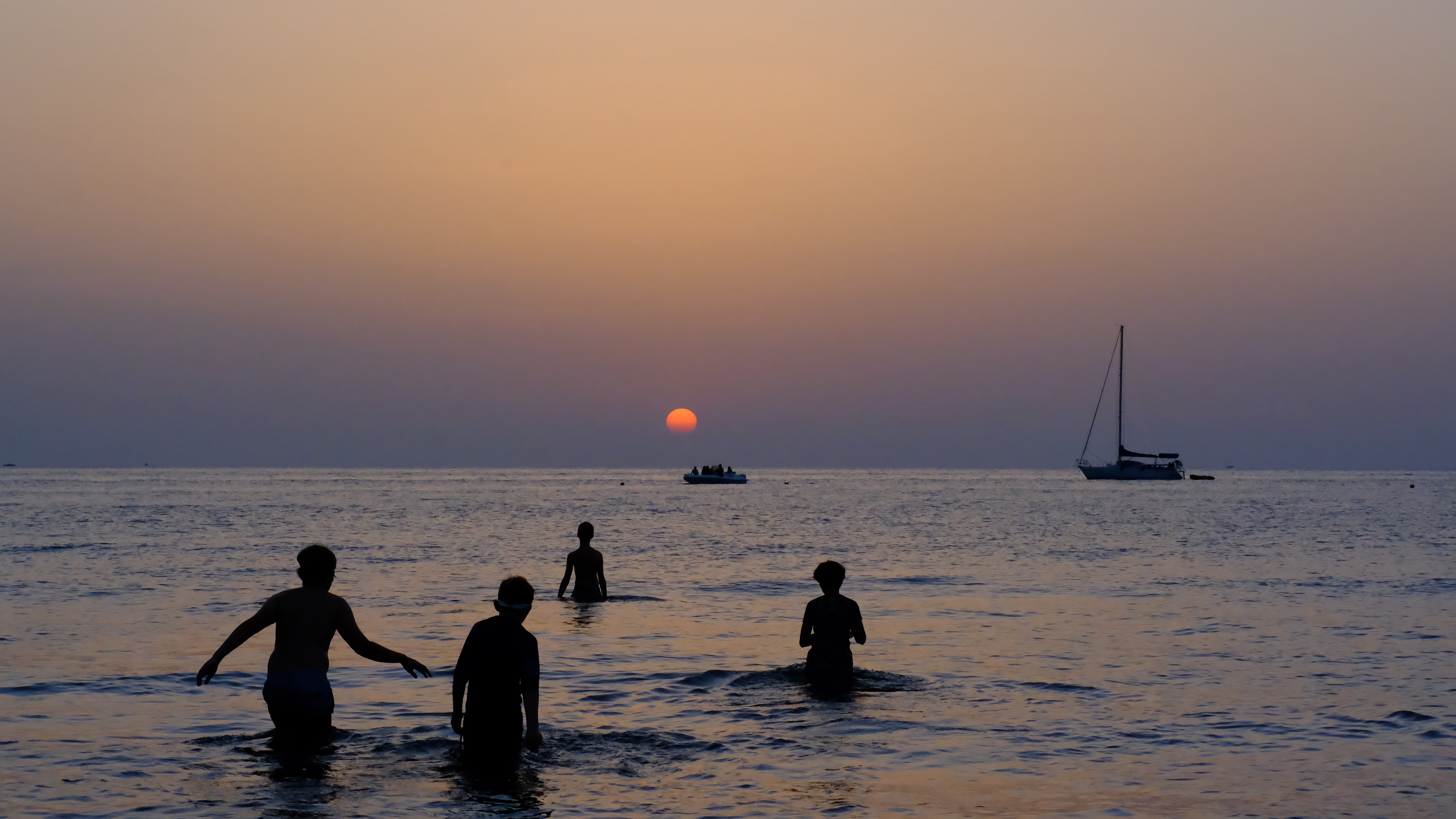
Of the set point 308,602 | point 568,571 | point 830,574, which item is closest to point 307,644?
point 308,602

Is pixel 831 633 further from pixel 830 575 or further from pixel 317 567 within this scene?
pixel 317 567

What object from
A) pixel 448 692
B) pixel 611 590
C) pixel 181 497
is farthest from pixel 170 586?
pixel 181 497

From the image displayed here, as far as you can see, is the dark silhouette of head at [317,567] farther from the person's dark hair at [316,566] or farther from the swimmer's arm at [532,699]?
the swimmer's arm at [532,699]

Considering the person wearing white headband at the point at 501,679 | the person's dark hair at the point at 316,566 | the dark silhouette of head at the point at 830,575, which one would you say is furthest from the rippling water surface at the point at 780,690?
the person's dark hair at the point at 316,566

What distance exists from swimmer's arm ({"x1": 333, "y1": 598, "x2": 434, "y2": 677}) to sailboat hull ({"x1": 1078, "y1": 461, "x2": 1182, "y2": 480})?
6287 inches

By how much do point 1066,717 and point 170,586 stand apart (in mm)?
22116

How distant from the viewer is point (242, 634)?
29.8 feet

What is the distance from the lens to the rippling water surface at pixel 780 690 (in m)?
9.75

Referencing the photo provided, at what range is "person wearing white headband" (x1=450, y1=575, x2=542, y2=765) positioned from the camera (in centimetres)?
915

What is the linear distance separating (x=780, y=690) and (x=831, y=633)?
1.12 meters

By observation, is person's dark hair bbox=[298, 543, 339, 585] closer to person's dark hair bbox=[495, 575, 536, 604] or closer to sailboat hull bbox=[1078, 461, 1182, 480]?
person's dark hair bbox=[495, 575, 536, 604]

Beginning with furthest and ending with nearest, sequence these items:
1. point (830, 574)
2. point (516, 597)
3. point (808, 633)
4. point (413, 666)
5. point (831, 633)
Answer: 1. point (831, 633)
2. point (808, 633)
3. point (830, 574)
4. point (413, 666)
5. point (516, 597)

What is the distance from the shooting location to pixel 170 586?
2809 cm

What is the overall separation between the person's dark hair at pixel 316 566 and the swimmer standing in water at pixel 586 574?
42.5 ft
